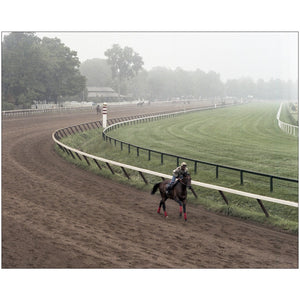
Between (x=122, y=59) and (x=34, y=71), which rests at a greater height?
(x=122, y=59)

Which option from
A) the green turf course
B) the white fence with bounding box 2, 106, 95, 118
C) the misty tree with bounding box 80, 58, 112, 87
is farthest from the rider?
the misty tree with bounding box 80, 58, 112, 87

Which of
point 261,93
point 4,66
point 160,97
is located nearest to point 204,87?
point 160,97

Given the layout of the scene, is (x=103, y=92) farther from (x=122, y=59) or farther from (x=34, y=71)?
(x=34, y=71)

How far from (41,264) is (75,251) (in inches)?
31.5

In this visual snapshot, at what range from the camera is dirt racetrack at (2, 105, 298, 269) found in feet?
25.2

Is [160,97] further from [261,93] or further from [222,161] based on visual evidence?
[222,161]

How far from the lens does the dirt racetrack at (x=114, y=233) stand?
7695mm

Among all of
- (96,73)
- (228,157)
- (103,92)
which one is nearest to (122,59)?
(103,92)

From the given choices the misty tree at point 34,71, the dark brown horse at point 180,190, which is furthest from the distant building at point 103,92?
the dark brown horse at point 180,190

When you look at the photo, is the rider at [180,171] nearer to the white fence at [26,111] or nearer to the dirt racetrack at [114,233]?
the dirt racetrack at [114,233]

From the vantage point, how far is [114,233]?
9203 millimetres

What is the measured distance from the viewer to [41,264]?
737 cm

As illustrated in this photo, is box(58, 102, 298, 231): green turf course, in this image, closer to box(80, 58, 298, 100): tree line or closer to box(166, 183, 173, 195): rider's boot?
box(166, 183, 173, 195): rider's boot

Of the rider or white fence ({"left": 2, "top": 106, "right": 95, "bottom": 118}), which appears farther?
white fence ({"left": 2, "top": 106, "right": 95, "bottom": 118})
